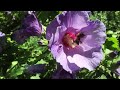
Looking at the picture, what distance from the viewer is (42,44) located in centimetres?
188

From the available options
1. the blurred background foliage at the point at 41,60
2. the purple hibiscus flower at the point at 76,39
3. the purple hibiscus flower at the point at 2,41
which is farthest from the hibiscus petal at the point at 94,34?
the purple hibiscus flower at the point at 2,41

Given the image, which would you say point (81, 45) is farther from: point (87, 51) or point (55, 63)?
point (55, 63)

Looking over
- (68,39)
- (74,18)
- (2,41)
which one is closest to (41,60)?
(68,39)

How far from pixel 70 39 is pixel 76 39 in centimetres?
4

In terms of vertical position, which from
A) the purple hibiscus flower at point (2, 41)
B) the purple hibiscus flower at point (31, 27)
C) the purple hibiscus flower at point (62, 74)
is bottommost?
the purple hibiscus flower at point (62, 74)

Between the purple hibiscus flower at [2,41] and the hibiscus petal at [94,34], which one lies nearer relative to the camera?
the hibiscus petal at [94,34]

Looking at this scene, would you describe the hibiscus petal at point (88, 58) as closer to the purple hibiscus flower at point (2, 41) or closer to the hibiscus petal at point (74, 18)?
the hibiscus petal at point (74, 18)

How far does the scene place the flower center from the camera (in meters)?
1.98

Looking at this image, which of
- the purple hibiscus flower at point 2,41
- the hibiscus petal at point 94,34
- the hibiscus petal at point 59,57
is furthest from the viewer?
the purple hibiscus flower at point 2,41

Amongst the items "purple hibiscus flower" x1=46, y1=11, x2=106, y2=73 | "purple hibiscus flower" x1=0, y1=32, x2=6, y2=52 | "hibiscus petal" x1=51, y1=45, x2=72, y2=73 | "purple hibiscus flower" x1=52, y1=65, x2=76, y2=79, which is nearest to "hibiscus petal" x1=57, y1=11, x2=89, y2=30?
"purple hibiscus flower" x1=46, y1=11, x2=106, y2=73

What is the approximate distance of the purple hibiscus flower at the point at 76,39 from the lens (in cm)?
179

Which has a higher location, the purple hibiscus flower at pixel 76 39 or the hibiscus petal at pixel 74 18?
the hibiscus petal at pixel 74 18
